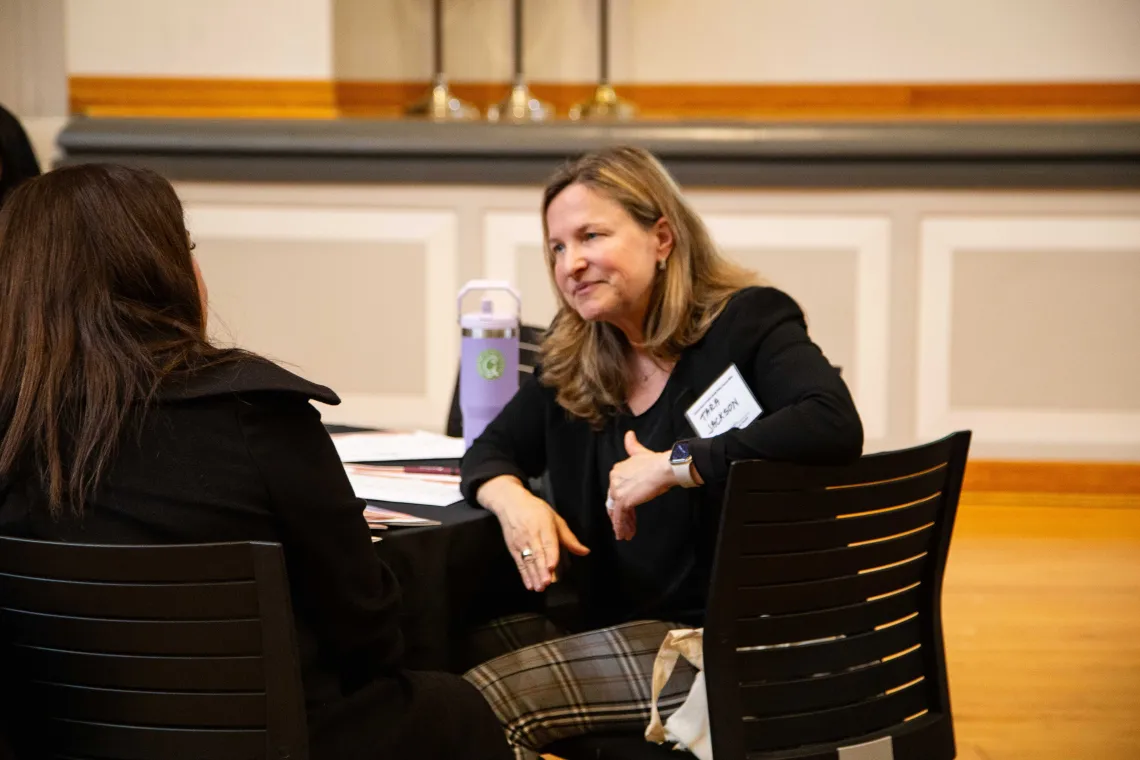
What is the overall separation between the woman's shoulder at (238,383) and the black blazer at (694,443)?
58 cm

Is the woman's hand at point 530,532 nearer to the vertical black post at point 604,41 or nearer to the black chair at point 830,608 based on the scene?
the black chair at point 830,608

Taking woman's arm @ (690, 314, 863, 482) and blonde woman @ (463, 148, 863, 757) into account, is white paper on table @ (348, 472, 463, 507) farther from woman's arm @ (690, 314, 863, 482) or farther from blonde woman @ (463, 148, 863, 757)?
woman's arm @ (690, 314, 863, 482)

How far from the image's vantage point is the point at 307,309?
430 cm

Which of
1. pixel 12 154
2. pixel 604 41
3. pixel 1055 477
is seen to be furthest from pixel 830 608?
pixel 604 41

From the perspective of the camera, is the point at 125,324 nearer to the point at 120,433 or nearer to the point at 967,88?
the point at 120,433

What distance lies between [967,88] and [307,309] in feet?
8.66

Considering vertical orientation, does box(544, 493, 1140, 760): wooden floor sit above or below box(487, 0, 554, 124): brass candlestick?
below

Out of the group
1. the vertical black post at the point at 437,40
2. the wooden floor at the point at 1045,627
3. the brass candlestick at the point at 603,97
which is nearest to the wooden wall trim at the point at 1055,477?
the wooden floor at the point at 1045,627

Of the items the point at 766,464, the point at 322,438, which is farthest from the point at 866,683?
the point at 322,438

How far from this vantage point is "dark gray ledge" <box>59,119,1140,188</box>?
4113 millimetres

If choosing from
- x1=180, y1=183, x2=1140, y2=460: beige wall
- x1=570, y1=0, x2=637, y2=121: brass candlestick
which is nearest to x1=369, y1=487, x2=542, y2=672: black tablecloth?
x1=180, y1=183, x2=1140, y2=460: beige wall

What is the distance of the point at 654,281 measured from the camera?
189 cm

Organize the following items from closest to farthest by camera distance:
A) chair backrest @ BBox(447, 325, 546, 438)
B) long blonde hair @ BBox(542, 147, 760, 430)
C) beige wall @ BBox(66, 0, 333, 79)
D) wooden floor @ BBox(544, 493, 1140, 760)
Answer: long blonde hair @ BBox(542, 147, 760, 430)
wooden floor @ BBox(544, 493, 1140, 760)
chair backrest @ BBox(447, 325, 546, 438)
beige wall @ BBox(66, 0, 333, 79)

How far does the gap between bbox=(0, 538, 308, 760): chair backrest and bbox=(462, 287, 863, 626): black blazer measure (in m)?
0.64
